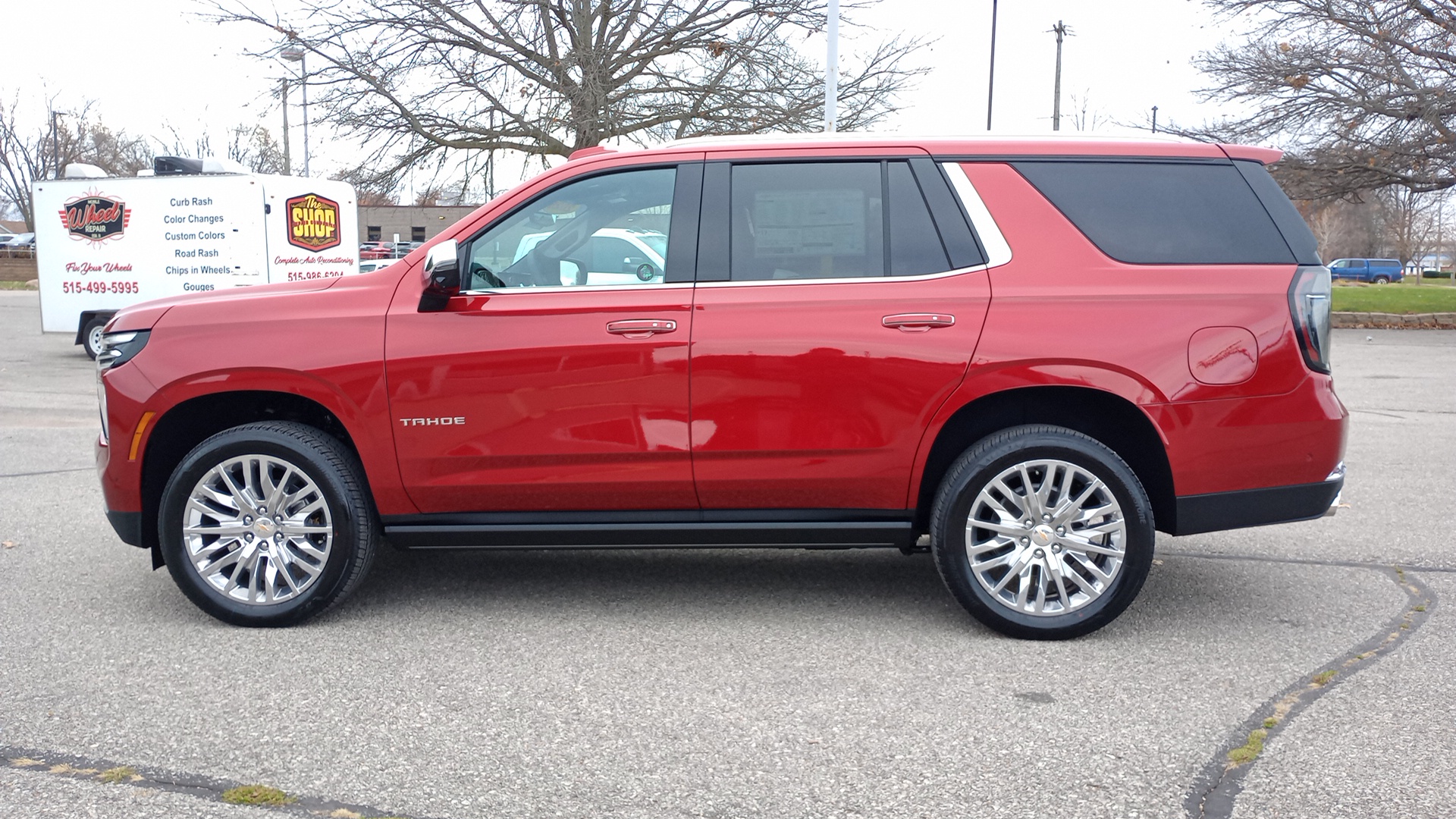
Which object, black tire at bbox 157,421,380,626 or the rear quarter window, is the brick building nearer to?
black tire at bbox 157,421,380,626

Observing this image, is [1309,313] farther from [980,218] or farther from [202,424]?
[202,424]

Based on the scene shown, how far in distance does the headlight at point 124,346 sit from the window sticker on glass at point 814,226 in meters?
2.42

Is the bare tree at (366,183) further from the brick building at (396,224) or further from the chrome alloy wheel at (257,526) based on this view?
the brick building at (396,224)

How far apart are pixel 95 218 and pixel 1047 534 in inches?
598

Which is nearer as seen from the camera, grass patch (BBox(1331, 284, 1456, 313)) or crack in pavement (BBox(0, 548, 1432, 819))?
crack in pavement (BBox(0, 548, 1432, 819))

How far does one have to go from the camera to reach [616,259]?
4543 mm

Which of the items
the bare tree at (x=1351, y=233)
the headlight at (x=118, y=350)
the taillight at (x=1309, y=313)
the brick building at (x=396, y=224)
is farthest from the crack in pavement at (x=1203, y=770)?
the bare tree at (x=1351, y=233)

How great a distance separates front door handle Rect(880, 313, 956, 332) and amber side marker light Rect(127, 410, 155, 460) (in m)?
2.84

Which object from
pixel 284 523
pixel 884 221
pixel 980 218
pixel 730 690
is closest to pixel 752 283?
pixel 884 221

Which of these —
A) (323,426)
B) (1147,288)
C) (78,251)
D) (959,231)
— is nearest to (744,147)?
(959,231)

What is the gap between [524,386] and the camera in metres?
4.42

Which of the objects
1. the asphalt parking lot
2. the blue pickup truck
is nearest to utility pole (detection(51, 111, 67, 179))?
the asphalt parking lot

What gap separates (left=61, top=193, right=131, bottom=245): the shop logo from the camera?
15.6 metres

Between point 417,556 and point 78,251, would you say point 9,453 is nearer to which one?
point 417,556
